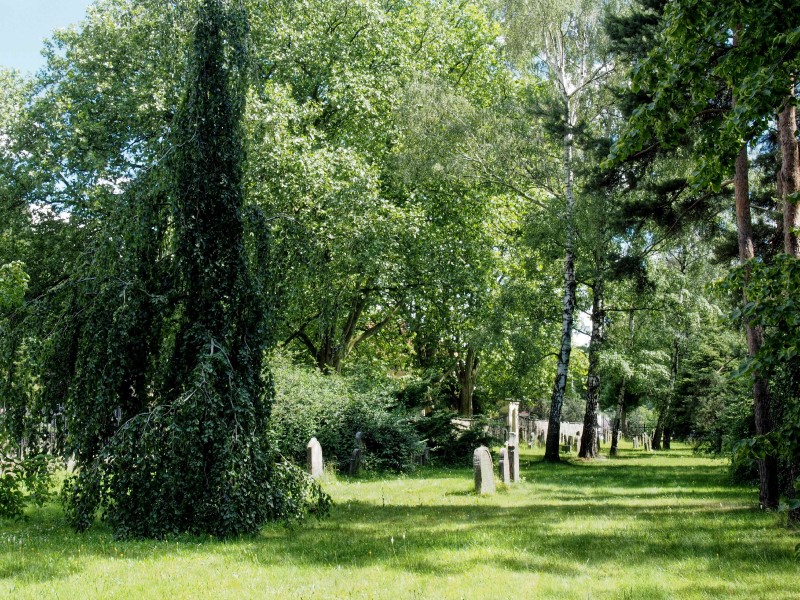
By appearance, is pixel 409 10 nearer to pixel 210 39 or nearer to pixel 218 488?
pixel 210 39

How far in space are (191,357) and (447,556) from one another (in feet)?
12.6

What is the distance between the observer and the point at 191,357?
8703mm

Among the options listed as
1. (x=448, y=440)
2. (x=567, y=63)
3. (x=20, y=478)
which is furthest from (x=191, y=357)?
(x=567, y=63)

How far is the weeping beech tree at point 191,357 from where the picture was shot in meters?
7.82

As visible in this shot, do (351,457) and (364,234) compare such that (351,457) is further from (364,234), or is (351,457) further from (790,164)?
(790,164)

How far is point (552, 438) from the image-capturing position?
20.8m

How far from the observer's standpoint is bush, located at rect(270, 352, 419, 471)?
16.2 metres

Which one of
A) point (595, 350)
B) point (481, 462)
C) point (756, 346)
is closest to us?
point (756, 346)

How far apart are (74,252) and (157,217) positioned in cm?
972

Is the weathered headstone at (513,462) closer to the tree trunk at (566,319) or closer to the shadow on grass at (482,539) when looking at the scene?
the shadow on grass at (482,539)

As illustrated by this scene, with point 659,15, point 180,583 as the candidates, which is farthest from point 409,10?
point 180,583

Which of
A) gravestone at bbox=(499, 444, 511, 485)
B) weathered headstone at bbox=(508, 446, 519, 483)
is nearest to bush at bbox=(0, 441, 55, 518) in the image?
gravestone at bbox=(499, 444, 511, 485)

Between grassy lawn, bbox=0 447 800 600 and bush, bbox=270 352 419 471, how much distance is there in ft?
16.6

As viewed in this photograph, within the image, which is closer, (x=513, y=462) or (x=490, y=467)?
(x=490, y=467)
